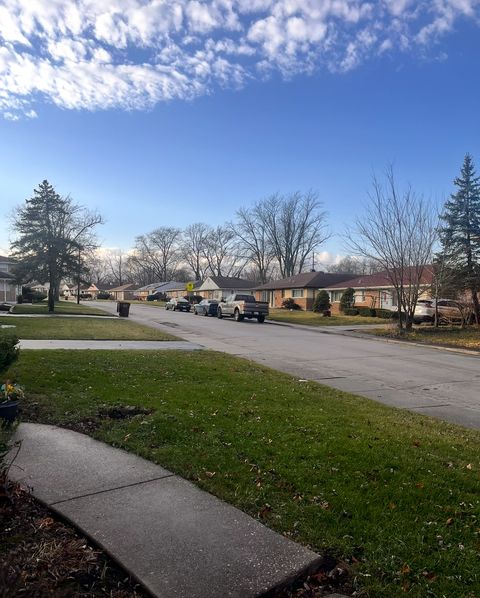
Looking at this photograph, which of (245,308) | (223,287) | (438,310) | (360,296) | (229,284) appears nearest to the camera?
(438,310)

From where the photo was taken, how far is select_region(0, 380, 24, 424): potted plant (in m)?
5.43

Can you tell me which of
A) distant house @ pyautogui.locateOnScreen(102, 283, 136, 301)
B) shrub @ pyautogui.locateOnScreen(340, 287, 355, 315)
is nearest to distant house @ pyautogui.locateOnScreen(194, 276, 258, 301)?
shrub @ pyautogui.locateOnScreen(340, 287, 355, 315)

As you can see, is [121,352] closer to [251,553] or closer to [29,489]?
[29,489]

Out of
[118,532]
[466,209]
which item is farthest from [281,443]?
[466,209]

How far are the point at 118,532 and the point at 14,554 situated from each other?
639 mm

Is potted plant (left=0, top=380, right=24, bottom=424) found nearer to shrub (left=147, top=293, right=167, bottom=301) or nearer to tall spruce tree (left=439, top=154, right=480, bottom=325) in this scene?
tall spruce tree (left=439, top=154, right=480, bottom=325)

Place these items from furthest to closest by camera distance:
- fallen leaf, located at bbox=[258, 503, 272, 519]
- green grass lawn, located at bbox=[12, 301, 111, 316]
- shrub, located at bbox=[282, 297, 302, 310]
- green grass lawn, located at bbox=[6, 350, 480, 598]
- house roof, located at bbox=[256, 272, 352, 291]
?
house roof, located at bbox=[256, 272, 352, 291], shrub, located at bbox=[282, 297, 302, 310], green grass lawn, located at bbox=[12, 301, 111, 316], fallen leaf, located at bbox=[258, 503, 272, 519], green grass lawn, located at bbox=[6, 350, 480, 598]

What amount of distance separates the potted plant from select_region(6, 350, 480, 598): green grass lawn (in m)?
0.43

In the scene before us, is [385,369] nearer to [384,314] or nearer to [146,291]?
[384,314]

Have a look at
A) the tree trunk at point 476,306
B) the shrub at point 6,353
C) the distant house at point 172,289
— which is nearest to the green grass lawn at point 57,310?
the tree trunk at point 476,306

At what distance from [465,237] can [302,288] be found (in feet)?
79.9

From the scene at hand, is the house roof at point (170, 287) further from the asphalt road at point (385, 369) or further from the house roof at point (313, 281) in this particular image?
the asphalt road at point (385, 369)

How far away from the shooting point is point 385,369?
12711 mm

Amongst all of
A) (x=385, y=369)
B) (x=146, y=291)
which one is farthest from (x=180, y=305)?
(x=146, y=291)
